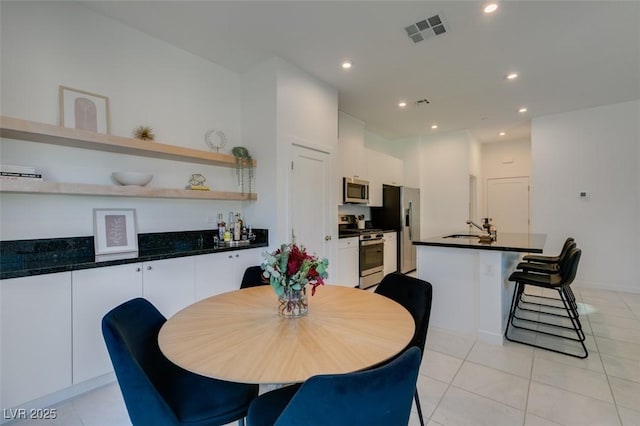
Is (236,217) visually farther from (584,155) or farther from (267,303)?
(584,155)

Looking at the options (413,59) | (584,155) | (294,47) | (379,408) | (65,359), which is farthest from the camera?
(584,155)

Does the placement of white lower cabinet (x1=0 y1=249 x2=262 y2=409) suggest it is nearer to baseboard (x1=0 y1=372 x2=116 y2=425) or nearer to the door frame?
baseboard (x1=0 y1=372 x2=116 y2=425)

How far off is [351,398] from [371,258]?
3.84m

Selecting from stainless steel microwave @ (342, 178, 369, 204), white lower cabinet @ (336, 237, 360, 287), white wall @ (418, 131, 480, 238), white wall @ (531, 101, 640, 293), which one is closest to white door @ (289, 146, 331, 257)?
white lower cabinet @ (336, 237, 360, 287)

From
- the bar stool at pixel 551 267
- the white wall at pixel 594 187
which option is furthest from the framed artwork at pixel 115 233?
the white wall at pixel 594 187

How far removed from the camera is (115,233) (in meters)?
2.40

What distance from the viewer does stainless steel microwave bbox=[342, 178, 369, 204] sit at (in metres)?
4.57

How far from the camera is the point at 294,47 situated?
9.37 ft

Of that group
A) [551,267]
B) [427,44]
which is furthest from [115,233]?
[551,267]

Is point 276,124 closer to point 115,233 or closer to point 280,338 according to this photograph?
point 115,233

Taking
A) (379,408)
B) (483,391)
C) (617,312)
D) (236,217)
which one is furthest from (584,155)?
(379,408)

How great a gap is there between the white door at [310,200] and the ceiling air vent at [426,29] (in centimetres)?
158

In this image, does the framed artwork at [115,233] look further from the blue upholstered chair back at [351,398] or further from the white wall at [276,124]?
the blue upholstered chair back at [351,398]

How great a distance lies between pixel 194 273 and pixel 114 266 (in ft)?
2.02
